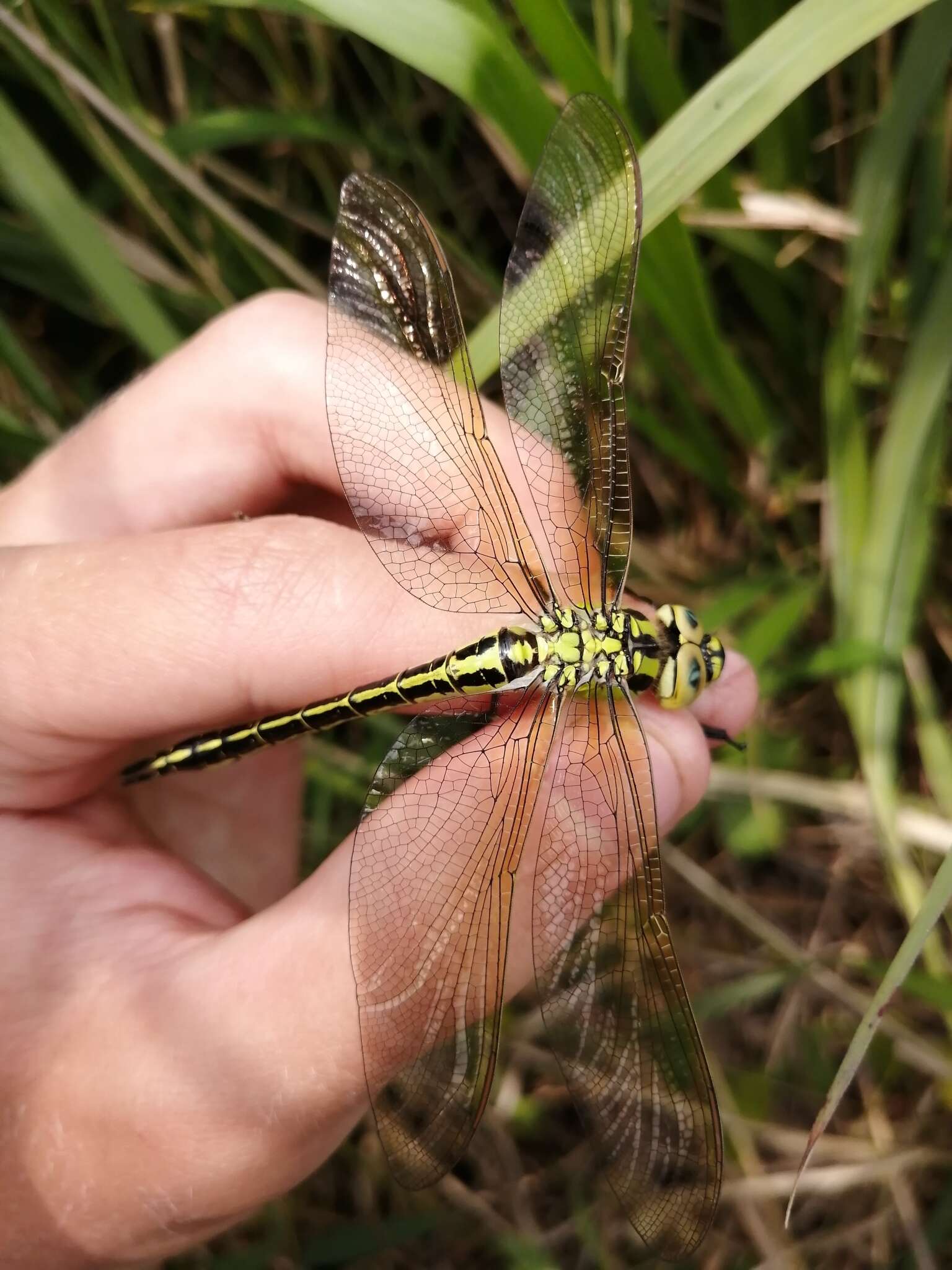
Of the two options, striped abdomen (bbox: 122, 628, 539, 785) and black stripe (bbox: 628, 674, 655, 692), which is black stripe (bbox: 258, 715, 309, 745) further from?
black stripe (bbox: 628, 674, 655, 692)

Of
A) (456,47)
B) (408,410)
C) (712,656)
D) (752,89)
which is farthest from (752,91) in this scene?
(712,656)

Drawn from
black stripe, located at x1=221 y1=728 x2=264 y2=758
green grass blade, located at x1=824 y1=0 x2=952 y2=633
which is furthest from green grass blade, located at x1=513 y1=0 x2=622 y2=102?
black stripe, located at x1=221 y1=728 x2=264 y2=758

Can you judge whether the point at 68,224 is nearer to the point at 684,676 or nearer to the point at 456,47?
the point at 456,47

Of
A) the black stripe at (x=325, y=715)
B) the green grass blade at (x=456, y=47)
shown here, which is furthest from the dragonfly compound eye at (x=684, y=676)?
the green grass blade at (x=456, y=47)

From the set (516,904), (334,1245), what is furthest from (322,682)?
(334,1245)

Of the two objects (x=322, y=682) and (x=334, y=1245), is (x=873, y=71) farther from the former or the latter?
(x=334, y=1245)

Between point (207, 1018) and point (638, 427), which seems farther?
point (638, 427)

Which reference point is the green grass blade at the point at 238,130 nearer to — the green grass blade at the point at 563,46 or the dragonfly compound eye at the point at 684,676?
the green grass blade at the point at 563,46
